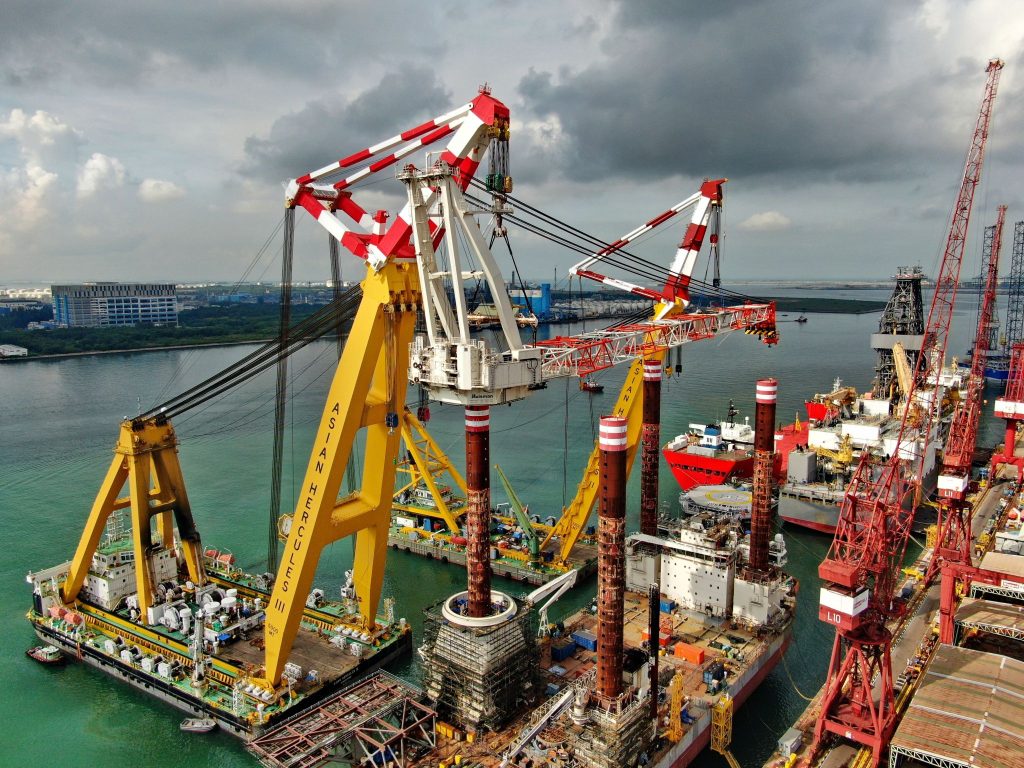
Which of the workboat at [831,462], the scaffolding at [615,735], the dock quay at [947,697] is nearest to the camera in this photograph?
the dock quay at [947,697]

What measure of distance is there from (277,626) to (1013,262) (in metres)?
85.0

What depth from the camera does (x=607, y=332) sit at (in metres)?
24.4

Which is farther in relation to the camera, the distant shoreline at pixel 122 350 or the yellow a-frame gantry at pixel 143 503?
the distant shoreline at pixel 122 350

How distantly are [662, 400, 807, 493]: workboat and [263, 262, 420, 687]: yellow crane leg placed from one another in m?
23.3

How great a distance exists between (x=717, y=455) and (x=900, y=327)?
21873 millimetres

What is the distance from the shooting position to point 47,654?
23812mm

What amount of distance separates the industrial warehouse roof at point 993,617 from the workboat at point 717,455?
16917mm

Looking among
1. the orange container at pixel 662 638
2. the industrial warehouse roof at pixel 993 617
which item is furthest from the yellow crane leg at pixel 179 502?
the industrial warehouse roof at pixel 993 617

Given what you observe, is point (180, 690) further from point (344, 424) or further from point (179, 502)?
point (344, 424)

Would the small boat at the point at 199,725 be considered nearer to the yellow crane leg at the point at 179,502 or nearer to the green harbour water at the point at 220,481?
the green harbour water at the point at 220,481

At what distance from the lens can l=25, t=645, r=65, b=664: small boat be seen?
23.8 metres

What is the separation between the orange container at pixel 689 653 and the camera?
68.6 ft

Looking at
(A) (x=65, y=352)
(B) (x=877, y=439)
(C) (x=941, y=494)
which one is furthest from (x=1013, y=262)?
(A) (x=65, y=352)

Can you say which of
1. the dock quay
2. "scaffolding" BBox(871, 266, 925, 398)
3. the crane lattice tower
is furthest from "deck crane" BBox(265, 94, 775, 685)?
the crane lattice tower
